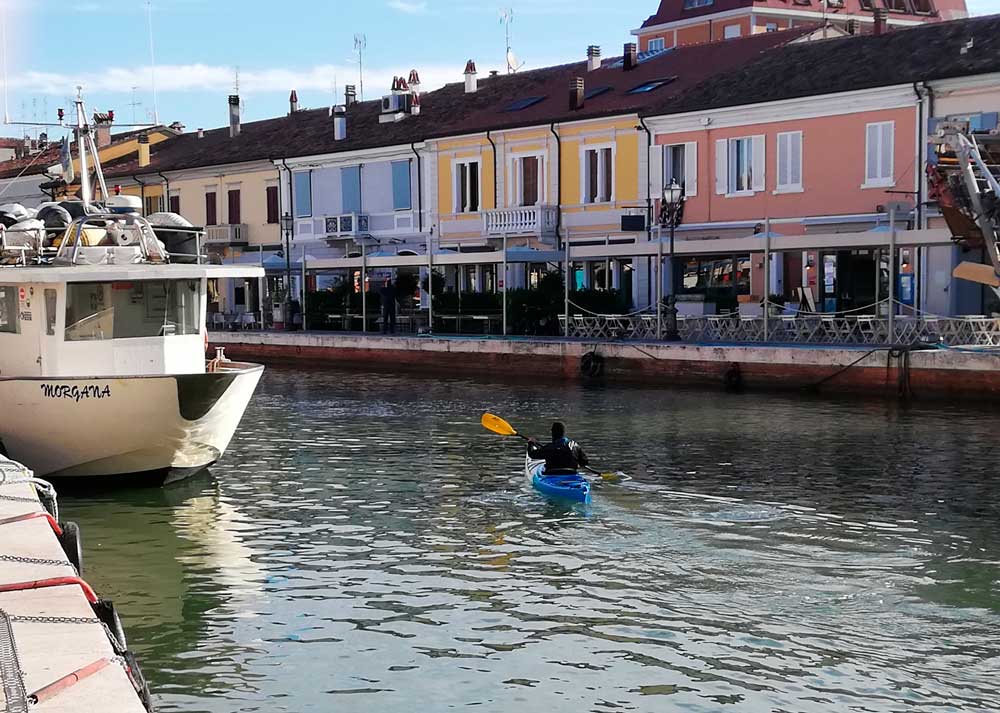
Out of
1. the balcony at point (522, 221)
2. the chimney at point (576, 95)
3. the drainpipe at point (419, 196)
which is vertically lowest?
the balcony at point (522, 221)

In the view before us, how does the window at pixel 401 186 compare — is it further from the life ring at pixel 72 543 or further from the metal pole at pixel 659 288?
the life ring at pixel 72 543

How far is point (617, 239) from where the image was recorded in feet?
150

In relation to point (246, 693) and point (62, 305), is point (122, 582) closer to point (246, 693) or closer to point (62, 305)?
point (246, 693)

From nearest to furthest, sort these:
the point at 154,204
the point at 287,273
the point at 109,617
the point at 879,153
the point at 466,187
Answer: the point at 109,617, the point at 879,153, the point at 466,187, the point at 287,273, the point at 154,204

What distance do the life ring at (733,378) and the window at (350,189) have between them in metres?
24.9

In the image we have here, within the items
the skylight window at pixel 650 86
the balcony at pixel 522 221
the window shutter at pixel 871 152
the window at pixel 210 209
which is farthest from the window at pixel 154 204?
the window shutter at pixel 871 152

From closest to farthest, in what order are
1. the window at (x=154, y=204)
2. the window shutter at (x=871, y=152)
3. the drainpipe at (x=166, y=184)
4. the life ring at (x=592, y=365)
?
the life ring at (x=592, y=365) < the window shutter at (x=871, y=152) < the drainpipe at (x=166, y=184) < the window at (x=154, y=204)

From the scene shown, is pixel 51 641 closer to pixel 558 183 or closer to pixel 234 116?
pixel 558 183

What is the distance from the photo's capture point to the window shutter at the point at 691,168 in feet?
143

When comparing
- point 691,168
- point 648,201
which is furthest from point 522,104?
point 691,168

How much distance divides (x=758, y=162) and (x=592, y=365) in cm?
934

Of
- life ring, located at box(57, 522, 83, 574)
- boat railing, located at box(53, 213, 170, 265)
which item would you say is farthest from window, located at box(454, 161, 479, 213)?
life ring, located at box(57, 522, 83, 574)

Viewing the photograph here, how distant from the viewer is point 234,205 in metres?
61.5

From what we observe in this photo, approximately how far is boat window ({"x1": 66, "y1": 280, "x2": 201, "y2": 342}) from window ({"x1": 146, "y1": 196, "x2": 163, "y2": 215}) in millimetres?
46763
